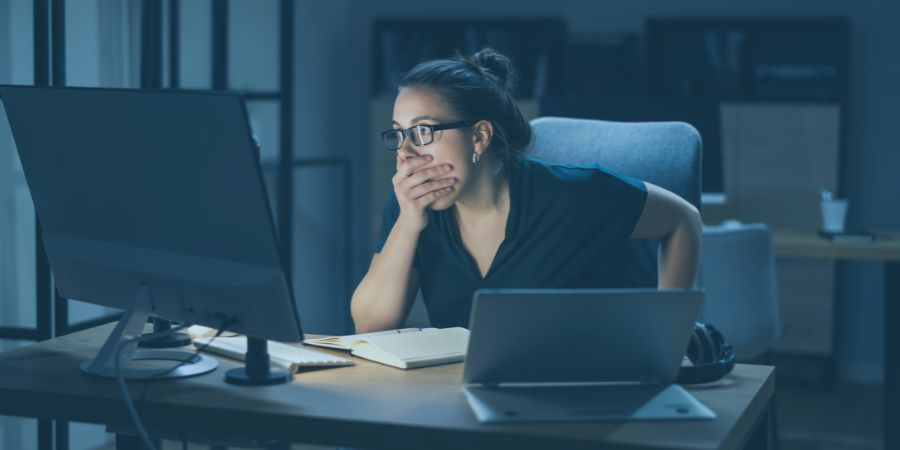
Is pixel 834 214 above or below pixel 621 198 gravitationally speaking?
below

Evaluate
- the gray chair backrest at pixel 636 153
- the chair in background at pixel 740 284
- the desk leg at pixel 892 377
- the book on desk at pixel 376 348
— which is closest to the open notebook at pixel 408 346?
the book on desk at pixel 376 348

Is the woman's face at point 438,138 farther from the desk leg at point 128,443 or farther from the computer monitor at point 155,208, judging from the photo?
the desk leg at point 128,443

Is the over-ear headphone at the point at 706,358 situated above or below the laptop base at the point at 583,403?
above

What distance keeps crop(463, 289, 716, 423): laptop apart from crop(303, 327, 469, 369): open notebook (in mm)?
172

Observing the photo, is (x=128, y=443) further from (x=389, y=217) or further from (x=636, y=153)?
(x=636, y=153)

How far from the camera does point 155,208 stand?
147cm

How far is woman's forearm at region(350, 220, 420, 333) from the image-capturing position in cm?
206

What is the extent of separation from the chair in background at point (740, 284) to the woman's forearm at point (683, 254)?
3.06ft

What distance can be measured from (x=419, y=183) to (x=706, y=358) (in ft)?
2.03

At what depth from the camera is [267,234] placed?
137 centimetres

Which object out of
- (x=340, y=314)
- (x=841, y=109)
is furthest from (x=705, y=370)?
(x=340, y=314)

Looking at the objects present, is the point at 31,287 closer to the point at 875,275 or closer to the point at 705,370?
the point at 705,370

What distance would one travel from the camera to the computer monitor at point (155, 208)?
1368 mm

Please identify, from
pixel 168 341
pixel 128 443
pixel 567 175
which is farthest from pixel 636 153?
pixel 128 443
